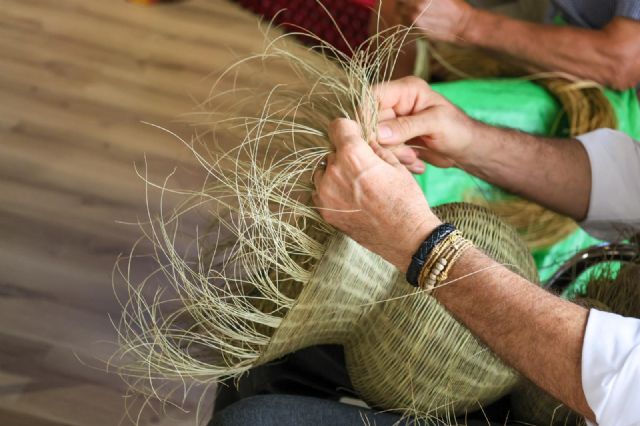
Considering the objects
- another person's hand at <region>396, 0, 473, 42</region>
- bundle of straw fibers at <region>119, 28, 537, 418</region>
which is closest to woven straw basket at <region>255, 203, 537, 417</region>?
bundle of straw fibers at <region>119, 28, 537, 418</region>

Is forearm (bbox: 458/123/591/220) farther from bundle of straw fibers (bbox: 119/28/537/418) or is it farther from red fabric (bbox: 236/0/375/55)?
red fabric (bbox: 236/0/375/55)

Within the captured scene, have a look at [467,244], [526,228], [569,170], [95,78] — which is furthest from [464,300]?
[95,78]

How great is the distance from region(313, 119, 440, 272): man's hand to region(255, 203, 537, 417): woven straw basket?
35mm

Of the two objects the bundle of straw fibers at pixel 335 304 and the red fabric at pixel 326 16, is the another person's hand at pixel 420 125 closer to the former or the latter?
the bundle of straw fibers at pixel 335 304

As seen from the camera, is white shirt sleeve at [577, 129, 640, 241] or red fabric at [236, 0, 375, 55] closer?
white shirt sleeve at [577, 129, 640, 241]

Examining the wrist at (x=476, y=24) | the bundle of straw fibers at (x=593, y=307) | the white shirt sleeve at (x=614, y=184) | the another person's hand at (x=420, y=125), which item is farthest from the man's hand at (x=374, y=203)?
the wrist at (x=476, y=24)

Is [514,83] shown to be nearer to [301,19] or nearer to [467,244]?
[467,244]

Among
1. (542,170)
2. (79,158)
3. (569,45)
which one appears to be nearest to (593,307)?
(542,170)

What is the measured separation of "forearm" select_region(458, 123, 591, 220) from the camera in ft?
4.14

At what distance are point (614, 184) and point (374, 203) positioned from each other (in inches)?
20.5

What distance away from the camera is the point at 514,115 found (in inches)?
62.6

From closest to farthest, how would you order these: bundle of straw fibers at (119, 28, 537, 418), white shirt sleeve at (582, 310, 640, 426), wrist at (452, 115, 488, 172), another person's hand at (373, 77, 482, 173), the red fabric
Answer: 1. white shirt sleeve at (582, 310, 640, 426)
2. bundle of straw fibers at (119, 28, 537, 418)
3. another person's hand at (373, 77, 482, 173)
4. wrist at (452, 115, 488, 172)
5. the red fabric

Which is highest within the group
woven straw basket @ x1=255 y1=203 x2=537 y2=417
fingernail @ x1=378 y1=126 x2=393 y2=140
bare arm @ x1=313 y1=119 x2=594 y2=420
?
fingernail @ x1=378 y1=126 x2=393 y2=140

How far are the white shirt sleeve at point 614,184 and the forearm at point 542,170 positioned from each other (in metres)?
0.01
